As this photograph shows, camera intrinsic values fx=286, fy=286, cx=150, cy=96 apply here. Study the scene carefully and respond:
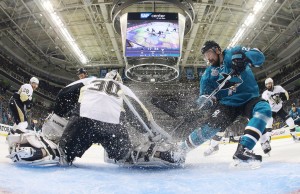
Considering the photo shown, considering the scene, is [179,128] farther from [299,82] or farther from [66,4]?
[299,82]

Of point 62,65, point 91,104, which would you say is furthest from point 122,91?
point 62,65

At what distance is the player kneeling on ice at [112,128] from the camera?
7.34 ft

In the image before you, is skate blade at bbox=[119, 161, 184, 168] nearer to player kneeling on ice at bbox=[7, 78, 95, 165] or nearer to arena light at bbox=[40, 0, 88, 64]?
player kneeling on ice at bbox=[7, 78, 95, 165]

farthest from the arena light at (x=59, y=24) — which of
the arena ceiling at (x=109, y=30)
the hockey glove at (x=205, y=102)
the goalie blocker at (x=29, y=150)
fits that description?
the goalie blocker at (x=29, y=150)

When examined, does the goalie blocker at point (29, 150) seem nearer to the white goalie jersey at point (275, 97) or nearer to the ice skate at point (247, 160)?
the ice skate at point (247, 160)

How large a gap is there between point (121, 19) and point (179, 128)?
1043 centimetres

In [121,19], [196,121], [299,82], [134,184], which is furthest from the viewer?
[299,82]

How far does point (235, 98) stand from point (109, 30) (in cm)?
1468

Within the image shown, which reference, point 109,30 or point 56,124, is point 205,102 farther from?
point 109,30

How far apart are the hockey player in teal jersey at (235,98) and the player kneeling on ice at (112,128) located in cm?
57

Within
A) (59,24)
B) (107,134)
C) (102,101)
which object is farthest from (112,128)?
(59,24)

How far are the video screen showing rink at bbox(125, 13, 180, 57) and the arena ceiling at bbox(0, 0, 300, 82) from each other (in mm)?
978

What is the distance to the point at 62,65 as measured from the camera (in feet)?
76.8

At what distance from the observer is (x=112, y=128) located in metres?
2.28
